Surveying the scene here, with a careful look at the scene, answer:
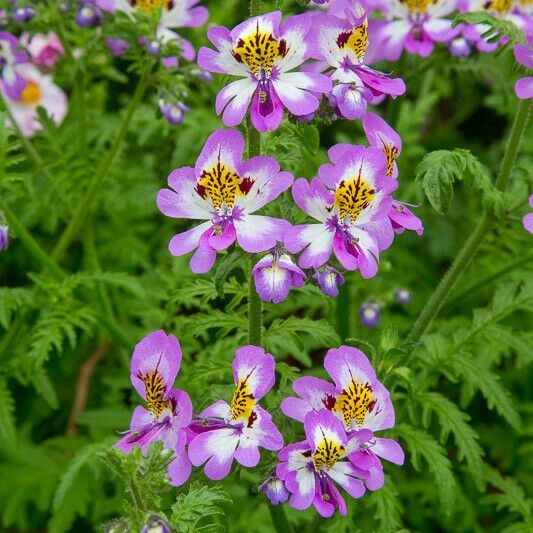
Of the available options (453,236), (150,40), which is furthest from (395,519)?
(453,236)

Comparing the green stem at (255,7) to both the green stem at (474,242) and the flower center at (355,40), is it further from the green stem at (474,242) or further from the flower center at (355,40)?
the green stem at (474,242)

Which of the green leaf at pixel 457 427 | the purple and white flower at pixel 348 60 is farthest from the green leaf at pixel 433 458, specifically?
the purple and white flower at pixel 348 60

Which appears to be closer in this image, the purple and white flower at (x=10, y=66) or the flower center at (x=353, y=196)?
the flower center at (x=353, y=196)

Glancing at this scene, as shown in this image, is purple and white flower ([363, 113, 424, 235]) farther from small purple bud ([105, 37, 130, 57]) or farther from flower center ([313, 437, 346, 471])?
small purple bud ([105, 37, 130, 57])

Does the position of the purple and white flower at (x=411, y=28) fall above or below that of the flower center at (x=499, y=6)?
below

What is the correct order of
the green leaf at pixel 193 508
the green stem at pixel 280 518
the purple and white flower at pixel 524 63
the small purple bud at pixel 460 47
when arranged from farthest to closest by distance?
1. the small purple bud at pixel 460 47
2. the green stem at pixel 280 518
3. the purple and white flower at pixel 524 63
4. the green leaf at pixel 193 508

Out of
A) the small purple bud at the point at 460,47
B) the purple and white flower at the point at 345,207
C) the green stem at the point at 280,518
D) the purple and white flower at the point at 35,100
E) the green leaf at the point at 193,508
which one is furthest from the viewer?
the purple and white flower at the point at 35,100
